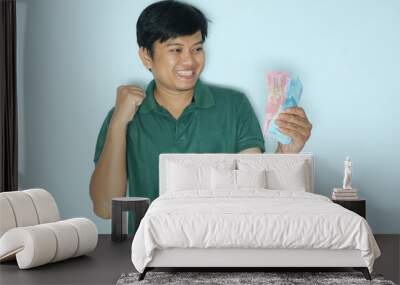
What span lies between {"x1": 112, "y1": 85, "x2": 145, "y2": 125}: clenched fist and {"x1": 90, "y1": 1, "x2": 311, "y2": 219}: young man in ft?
0.04

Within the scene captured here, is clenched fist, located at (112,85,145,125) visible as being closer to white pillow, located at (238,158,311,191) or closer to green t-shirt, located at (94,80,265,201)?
green t-shirt, located at (94,80,265,201)

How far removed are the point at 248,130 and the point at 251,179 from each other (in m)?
0.87

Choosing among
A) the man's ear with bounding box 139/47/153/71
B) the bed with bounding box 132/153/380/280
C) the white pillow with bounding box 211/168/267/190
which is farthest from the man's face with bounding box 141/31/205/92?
the bed with bounding box 132/153/380/280

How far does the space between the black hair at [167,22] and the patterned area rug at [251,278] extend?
2.93 metres

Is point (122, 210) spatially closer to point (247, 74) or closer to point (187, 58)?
point (187, 58)

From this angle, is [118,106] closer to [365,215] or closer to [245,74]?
[245,74]

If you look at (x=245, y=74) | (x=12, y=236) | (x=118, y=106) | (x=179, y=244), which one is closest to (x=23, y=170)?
(x=118, y=106)

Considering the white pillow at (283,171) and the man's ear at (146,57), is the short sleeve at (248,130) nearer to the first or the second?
the white pillow at (283,171)

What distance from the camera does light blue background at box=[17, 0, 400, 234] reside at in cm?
745

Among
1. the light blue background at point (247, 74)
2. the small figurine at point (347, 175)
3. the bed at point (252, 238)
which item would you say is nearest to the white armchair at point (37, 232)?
the bed at point (252, 238)

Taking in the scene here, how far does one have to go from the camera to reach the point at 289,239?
5.09 metres

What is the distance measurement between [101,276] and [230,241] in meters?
1.05

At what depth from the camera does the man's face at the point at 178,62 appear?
24.4ft

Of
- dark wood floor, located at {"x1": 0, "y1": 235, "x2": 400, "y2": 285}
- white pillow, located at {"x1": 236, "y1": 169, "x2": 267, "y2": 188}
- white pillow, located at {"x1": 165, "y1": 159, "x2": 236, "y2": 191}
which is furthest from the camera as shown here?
white pillow, located at {"x1": 165, "y1": 159, "x2": 236, "y2": 191}
